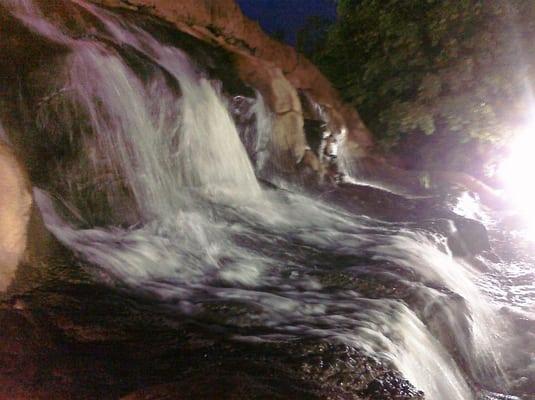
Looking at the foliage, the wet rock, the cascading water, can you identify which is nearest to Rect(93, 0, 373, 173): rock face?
the cascading water

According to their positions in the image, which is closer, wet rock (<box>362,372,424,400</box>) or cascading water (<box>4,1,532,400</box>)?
wet rock (<box>362,372,424,400</box>)

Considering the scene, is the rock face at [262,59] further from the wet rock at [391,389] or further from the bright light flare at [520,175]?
the wet rock at [391,389]

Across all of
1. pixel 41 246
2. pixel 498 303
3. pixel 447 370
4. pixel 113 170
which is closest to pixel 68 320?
pixel 41 246

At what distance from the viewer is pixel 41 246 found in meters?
4.89

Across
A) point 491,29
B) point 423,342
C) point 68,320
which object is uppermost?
point 491,29

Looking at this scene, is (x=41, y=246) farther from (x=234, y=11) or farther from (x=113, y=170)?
(x=234, y=11)

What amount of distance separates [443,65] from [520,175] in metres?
4.03

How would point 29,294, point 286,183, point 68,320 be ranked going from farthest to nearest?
point 286,183 → point 29,294 → point 68,320

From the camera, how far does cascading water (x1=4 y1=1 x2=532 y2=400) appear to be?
191 inches

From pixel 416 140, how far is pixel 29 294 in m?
11.4

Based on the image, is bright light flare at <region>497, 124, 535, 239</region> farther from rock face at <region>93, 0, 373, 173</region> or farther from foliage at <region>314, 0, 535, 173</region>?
rock face at <region>93, 0, 373, 173</region>

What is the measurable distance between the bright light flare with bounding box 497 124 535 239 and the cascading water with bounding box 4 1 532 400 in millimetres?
5828

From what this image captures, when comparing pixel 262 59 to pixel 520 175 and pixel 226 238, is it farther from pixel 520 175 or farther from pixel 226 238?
pixel 520 175

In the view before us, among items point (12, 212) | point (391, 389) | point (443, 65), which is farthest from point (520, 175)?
point (12, 212)
